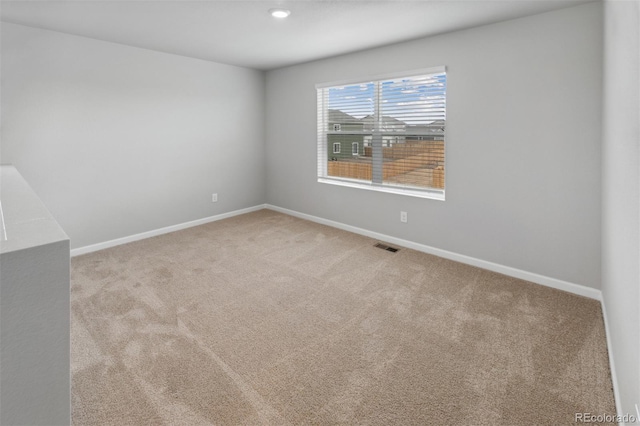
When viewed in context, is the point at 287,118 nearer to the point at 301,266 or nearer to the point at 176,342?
the point at 301,266

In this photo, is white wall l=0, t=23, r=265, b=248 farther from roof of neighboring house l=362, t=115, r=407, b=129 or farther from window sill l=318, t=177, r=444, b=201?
roof of neighboring house l=362, t=115, r=407, b=129

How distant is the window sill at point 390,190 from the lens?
12.2ft

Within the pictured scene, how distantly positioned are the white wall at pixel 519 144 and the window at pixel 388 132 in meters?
0.15

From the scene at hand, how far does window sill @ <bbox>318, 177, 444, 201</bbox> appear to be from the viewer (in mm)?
3709

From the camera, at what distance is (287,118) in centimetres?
518

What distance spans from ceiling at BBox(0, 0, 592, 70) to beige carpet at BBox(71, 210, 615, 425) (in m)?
2.26

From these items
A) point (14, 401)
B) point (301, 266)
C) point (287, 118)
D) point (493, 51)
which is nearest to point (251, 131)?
point (287, 118)

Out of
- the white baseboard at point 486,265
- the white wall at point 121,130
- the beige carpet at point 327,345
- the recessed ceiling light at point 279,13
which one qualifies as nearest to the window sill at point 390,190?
the white baseboard at point 486,265

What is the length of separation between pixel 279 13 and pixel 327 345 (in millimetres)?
2609

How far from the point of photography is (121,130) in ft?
13.0

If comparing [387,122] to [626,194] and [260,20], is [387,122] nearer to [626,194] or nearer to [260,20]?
[260,20]

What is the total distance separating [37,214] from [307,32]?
289 cm

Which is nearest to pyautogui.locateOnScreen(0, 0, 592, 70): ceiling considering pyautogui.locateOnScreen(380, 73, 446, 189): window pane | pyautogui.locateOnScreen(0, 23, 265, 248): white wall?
pyautogui.locateOnScreen(0, 23, 265, 248): white wall

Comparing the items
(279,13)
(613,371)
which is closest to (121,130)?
(279,13)
